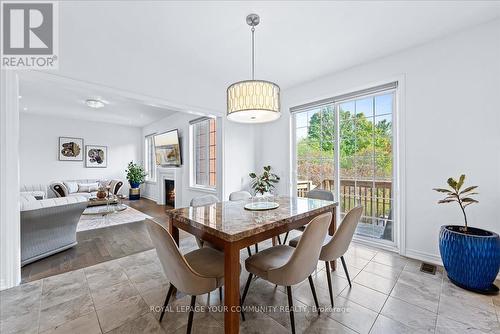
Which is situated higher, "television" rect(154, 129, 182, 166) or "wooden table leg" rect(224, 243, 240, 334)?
"television" rect(154, 129, 182, 166)

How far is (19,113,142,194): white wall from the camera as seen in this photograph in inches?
234

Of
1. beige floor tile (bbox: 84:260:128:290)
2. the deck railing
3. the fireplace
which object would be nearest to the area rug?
the fireplace

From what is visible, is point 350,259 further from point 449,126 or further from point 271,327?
point 449,126

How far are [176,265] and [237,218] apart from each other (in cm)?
57

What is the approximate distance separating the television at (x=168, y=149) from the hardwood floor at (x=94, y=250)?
84.6 inches

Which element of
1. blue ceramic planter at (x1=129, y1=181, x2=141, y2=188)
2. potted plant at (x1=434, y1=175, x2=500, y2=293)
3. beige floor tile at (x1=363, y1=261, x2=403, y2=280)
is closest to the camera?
potted plant at (x1=434, y1=175, x2=500, y2=293)

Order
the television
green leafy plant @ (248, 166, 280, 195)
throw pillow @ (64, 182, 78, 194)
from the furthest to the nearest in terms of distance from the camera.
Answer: throw pillow @ (64, 182, 78, 194), the television, green leafy plant @ (248, 166, 280, 195)

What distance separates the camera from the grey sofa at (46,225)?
94.4 inches

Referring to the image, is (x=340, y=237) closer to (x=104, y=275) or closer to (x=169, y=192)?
(x=104, y=275)

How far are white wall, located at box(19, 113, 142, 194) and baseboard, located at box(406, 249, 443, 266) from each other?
27.1ft

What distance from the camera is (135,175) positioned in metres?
7.18

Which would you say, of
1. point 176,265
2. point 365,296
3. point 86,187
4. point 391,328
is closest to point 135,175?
point 86,187

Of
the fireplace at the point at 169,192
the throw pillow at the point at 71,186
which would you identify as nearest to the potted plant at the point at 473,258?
the fireplace at the point at 169,192

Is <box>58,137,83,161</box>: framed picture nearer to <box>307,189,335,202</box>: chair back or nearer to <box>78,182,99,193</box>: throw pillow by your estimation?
<box>78,182,99,193</box>: throw pillow
